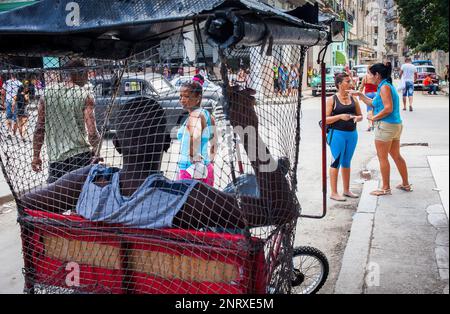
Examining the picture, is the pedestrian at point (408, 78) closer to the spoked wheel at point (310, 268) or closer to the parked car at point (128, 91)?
the parked car at point (128, 91)

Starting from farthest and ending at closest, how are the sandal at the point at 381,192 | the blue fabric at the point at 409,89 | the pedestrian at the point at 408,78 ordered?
the blue fabric at the point at 409,89, the pedestrian at the point at 408,78, the sandal at the point at 381,192

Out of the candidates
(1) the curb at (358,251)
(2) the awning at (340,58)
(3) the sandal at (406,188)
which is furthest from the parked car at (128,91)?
(2) the awning at (340,58)

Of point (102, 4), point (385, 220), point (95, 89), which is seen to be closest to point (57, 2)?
point (102, 4)

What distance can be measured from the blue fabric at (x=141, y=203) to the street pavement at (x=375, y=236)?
5.03 ft

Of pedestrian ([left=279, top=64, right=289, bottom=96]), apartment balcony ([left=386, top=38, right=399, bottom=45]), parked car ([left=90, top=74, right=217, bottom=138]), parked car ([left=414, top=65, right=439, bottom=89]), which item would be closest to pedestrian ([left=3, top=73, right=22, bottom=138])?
parked car ([left=90, top=74, right=217, bottom=138])

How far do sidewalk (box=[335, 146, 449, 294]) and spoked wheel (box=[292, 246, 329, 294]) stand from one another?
22 cm

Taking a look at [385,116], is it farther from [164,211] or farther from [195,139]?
[164,211]

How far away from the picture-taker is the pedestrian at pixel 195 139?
4.00 metres

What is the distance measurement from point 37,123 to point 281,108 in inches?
89.6

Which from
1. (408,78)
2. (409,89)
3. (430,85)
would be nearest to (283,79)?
(408,78)

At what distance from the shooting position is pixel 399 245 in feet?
15.6

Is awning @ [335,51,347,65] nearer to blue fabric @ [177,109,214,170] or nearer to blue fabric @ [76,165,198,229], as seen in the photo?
blue fabric @ [177,109,214,170]

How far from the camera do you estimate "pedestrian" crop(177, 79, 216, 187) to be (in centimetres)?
400
